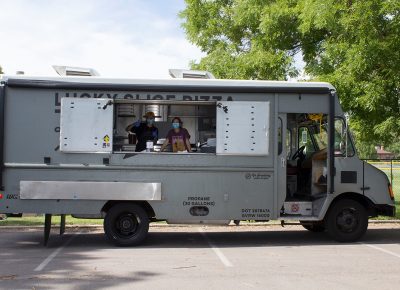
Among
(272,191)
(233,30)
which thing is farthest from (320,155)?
(233,30)

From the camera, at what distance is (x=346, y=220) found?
33.4 ft

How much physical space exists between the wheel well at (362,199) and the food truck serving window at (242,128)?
5.73ft

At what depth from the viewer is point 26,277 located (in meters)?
7.27

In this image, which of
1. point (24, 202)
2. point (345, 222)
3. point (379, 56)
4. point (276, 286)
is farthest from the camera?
point (379, 56)

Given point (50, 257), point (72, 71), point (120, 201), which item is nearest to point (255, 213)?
point (120, 201)

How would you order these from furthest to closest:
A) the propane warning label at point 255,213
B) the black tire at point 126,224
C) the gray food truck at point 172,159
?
the propane warning label at point 255,213 < the black tire at point 126,224 < the gray food truck at point 172,159

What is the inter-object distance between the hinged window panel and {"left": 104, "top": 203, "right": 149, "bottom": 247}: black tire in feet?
3.60

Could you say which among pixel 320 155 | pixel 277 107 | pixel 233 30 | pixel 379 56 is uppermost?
pixel 233 30

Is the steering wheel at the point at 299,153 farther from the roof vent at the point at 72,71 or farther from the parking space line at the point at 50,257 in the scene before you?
the parking space line at the point at 50,257

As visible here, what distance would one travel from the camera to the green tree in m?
11.9

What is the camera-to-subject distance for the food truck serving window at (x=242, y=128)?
965 cm

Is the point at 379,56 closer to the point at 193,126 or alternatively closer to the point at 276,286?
the point at 193,126

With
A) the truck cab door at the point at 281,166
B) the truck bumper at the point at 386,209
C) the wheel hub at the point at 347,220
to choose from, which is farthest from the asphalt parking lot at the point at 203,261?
the truck cab door at the point at 281,166

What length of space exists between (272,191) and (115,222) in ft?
9.45
